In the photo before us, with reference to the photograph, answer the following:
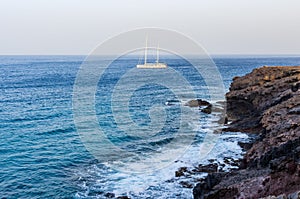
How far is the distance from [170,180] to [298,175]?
10.9m

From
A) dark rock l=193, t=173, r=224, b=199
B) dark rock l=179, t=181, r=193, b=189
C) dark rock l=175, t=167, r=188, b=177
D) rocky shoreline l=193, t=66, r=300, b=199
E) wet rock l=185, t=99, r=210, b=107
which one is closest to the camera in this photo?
rocky shoreline l=193, t=66, r=300, b=199

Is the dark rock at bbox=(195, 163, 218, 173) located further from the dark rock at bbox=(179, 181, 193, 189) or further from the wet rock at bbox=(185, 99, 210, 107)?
the wet rock at bbox=(185, 99, 210, 107)

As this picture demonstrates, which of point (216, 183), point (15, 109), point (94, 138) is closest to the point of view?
point (216, 183)

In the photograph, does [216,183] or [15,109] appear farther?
[15,109]

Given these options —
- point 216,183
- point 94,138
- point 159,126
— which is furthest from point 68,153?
point 216,183

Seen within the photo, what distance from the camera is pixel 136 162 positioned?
2844cm

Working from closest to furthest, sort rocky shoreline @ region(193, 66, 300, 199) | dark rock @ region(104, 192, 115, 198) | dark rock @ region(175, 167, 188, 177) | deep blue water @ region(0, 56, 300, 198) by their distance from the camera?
rocky shoreline @ region(193, 66, 300, 199) < dark rock @ region(104, 192, 115, 198) < deep blue water @ region(0, 56, 300, 198) < dark rock @ region(175, 167, 188, 177)

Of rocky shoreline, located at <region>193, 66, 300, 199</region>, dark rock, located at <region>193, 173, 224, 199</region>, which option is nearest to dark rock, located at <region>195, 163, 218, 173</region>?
rocky shoreline, located at <region>193, 66, 300, 199</region>

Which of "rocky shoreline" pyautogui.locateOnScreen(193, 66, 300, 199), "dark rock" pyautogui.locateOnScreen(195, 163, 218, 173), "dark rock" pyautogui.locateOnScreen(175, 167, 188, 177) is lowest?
"dark rock" pyautogui.locateOnScreen(175, 167, 188, 177)

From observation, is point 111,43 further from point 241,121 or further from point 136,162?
point 241,121

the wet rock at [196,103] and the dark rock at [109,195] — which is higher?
the wet rock at [196,103]

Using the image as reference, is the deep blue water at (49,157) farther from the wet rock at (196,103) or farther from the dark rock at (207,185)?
the wet rock at (196,103)

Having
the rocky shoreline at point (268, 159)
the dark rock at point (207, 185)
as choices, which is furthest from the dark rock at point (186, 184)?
the dark rock at point (207, 185)

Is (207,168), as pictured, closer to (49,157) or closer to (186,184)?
(186,184)
